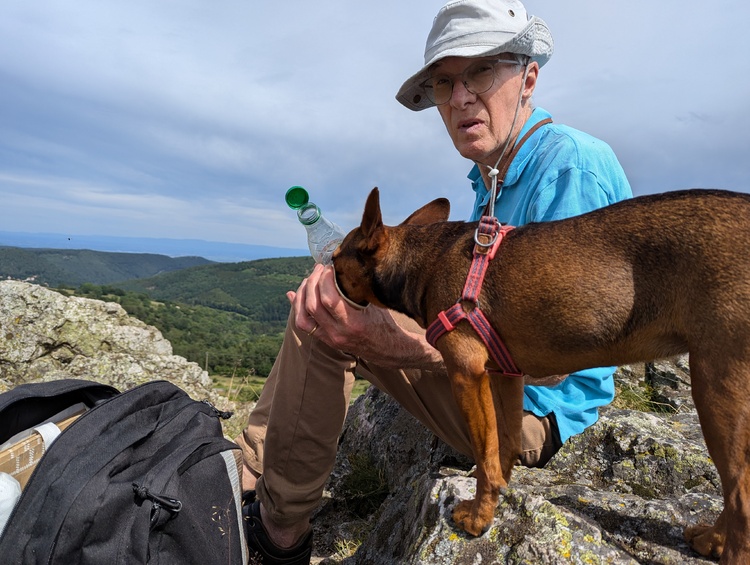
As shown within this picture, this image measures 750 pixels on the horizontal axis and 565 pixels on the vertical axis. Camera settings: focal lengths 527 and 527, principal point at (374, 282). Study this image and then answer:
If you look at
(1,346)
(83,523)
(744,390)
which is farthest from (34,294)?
(744,390)

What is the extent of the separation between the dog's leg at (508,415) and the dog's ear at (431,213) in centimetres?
151

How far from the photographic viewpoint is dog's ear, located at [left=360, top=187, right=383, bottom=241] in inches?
138

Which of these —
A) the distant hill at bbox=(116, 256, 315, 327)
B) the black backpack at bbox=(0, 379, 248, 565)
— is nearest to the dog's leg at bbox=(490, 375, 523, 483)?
the black backpack at bbox=(0, 379, 248, 565)

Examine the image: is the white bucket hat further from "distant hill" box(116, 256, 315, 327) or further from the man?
"distant hill" box(116, 256, 315, 327)

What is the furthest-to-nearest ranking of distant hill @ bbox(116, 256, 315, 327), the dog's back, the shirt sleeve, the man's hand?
distant hill @ bbox(116, 256, 315, 327) < the man's hand < the shirt sleeve < the dog's back

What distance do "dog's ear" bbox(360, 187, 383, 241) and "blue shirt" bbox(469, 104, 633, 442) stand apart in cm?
122

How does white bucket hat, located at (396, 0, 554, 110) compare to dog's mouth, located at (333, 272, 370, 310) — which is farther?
white bucket hat, located at (396, 0, 554, 110)

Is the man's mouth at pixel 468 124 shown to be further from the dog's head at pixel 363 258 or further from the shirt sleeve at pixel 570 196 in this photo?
the dog's head at pixel 363 258

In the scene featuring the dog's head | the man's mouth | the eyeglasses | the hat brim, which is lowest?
the dog's head

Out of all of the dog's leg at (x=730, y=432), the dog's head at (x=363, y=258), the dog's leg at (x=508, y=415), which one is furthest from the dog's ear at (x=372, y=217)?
the dog's leg at (x=730, y=432)

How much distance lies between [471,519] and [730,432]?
1.44 m

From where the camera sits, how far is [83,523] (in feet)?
9.54

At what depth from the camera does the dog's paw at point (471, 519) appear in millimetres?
3061

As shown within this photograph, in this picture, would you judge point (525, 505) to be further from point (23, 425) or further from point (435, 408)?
point (23, 425)
